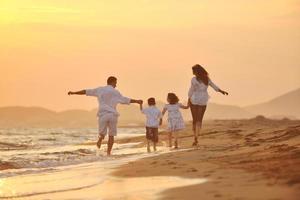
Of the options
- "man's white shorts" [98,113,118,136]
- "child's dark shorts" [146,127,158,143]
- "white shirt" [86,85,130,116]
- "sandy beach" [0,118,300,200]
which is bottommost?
"sandy beach" [0,118,300,200]

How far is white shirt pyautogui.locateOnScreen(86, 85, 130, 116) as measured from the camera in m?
14.1

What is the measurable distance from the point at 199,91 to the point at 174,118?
1.71 m

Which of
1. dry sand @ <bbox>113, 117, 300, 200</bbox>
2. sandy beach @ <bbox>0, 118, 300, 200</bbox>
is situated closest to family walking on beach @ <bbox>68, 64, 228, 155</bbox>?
dry sand @ <bbox>113, 117, 300, 200</bbox>

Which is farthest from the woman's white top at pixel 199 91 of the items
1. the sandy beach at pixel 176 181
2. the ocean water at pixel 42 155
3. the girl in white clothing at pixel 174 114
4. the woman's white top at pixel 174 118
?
the sandy beach at pixel 176 181

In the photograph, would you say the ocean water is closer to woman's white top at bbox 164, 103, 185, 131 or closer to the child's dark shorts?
the child's dark shorts

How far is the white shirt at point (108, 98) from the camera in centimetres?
1409

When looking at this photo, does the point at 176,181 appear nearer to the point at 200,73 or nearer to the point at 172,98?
the point at 200,73

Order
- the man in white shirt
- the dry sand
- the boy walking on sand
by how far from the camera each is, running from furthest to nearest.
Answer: the boy walking on sand, the man in white shirt, the dry sand

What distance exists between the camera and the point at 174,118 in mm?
16234

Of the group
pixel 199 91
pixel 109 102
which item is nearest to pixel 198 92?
pixel 199 91

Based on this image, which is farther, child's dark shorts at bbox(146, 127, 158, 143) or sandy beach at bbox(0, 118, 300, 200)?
child's dark shorts at bbox(146, 127, 158, 143)

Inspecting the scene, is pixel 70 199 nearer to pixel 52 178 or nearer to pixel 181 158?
pixel 52 178

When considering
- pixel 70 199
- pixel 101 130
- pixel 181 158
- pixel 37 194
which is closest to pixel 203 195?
pixel 70 199

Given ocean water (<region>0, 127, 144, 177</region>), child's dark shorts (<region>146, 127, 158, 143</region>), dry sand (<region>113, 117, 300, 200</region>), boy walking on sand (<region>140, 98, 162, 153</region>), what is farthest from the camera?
boy walking on sand (<region>140, 98, 162, 153</region>)
